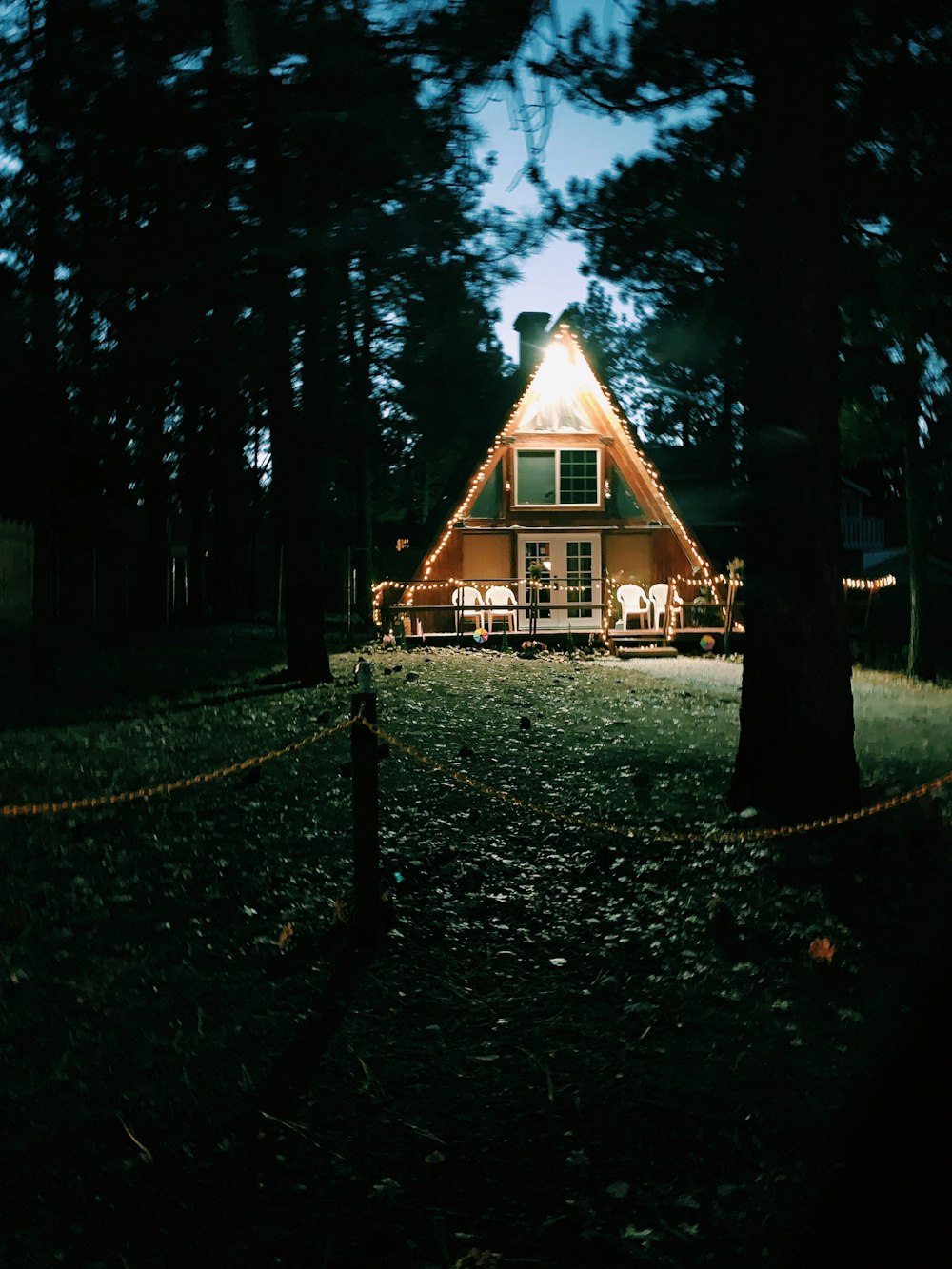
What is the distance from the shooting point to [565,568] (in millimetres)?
26844

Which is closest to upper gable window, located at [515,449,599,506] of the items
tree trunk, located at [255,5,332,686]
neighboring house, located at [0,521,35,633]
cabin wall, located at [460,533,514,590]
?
cabin wall, located at [460,533,514,590]

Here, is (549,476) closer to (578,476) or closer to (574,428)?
(578,476)

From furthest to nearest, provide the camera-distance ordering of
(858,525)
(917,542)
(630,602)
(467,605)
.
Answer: (858,525) → (630,602) → (467,605) → (917,542)

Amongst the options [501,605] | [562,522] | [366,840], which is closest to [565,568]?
[562,522]

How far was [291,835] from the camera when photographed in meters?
7.10

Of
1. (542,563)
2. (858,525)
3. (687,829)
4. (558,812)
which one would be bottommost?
(687,829)

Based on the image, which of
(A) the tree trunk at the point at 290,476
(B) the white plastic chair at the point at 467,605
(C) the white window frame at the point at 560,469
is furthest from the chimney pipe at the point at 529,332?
(A) the tree trunk at the point at 290,476

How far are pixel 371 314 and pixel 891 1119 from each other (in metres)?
28.6

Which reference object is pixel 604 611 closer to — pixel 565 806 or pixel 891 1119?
pixel 565 806

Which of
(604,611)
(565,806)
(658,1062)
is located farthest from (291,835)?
(604,611)

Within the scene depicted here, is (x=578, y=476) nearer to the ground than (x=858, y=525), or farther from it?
nearer to the ground

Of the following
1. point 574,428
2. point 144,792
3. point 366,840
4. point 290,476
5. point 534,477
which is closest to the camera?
point 366,840

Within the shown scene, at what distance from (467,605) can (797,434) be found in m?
15.1

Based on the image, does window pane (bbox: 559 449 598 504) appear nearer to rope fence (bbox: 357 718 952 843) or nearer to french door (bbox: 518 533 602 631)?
french door (bbox: 518 533 602 631)
